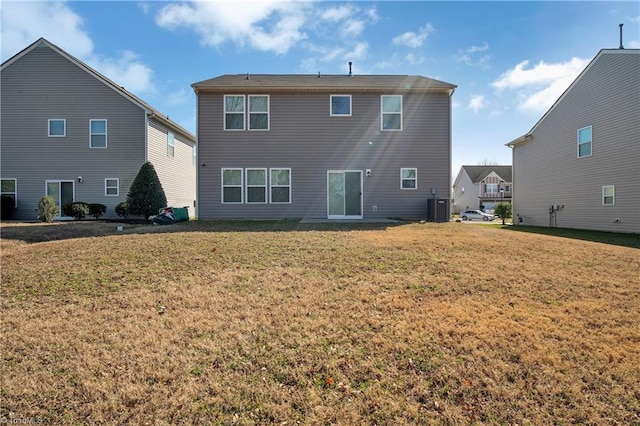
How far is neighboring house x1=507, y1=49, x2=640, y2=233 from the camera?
40.0 ft

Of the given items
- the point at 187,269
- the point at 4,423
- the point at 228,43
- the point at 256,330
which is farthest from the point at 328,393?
the point at 228,43

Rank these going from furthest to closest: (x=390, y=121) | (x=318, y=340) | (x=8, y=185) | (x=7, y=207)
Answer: (x=8, y=185) → (x=7, y=207) → (x=390, y=121) → (x=318, y=340)

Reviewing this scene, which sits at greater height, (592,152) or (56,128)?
(56,128)

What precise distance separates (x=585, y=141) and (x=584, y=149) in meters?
0.37

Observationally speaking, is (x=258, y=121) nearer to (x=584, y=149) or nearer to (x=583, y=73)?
(x=584, y=149)

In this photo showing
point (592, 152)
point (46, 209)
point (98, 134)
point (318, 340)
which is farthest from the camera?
point (98, 134)

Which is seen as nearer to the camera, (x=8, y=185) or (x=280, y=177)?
(x=280, y=177)

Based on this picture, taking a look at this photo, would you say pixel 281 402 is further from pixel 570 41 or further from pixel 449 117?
pixel 570 41

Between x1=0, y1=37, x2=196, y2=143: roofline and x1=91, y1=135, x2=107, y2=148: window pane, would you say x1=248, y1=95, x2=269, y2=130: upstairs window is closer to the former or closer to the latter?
x1=0, y1=37, x2=196, y2=143: roofline

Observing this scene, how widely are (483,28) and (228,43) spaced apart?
9.97 m

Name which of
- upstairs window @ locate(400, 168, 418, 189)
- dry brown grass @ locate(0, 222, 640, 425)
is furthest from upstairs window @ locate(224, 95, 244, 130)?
dry brown grass @ locate(0, 222, 640, 425)

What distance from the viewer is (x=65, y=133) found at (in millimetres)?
15766

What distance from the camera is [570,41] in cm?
1150

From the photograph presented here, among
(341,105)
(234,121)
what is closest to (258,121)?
(234,121)
